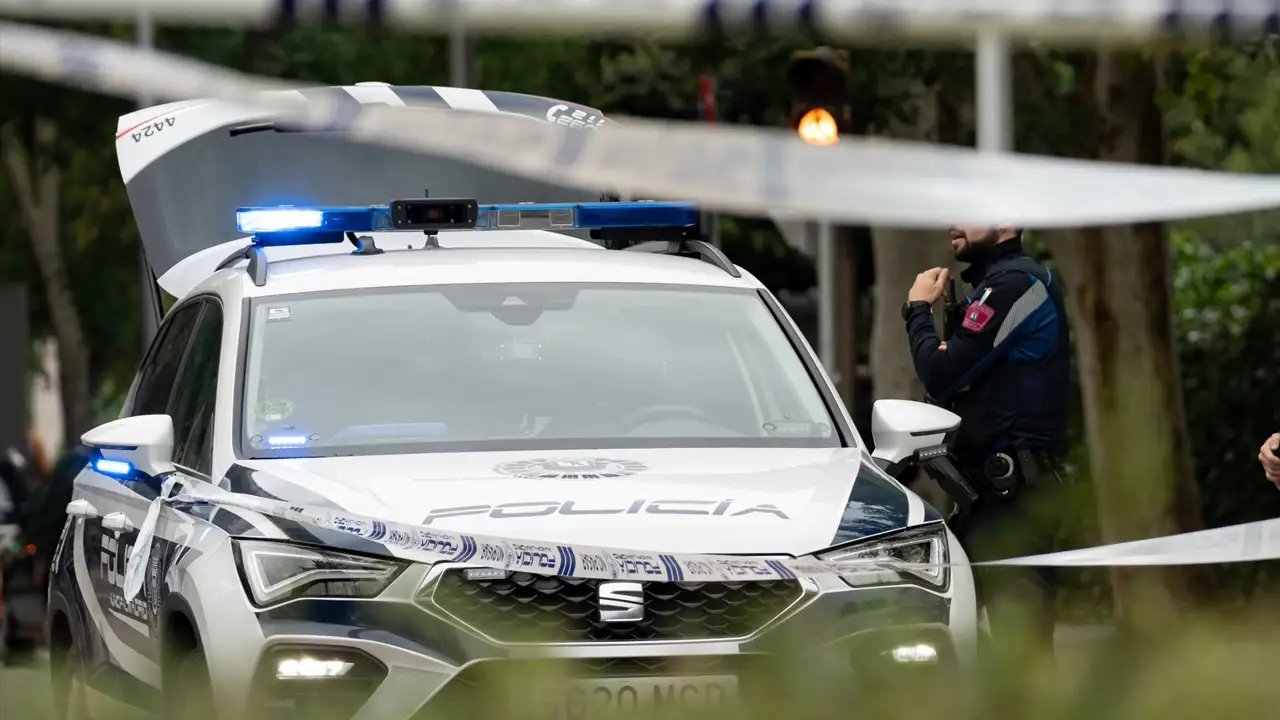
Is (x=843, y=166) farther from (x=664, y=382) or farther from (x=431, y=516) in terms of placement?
(x=664, y=382)

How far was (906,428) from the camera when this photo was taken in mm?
6594

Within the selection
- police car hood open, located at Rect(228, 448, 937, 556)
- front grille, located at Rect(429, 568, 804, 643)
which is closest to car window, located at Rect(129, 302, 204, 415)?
police car hood open, located at Rect(228, 448, 937, 556)

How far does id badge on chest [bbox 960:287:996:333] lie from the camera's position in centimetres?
862

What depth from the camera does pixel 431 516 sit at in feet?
18.5

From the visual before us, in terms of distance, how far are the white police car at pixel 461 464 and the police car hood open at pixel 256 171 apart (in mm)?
1086

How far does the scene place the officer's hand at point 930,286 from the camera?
8852 mm

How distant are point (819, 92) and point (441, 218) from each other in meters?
5.73

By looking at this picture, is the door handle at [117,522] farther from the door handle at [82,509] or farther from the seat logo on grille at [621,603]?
the seat logo on grille at [621,603]

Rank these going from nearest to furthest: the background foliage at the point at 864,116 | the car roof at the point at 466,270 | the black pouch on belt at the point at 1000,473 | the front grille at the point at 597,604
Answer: the front grille at the point at 597,604, the car roof at the point at 466,270, the black pouch on belt at the point at 1000,473, the background foliage at the point at 864,116

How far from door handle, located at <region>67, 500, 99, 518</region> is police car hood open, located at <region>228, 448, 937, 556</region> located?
1.36 metres

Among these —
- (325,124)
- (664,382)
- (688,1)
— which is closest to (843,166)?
(688,1)

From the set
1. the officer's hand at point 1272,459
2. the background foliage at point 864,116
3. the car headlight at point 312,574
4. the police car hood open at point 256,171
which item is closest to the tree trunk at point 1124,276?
the background foliage at point 864,116

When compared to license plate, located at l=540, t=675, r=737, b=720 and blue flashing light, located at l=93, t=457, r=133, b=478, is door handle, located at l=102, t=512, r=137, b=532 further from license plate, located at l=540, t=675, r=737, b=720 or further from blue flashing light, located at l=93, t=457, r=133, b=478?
license plate, located at l=540, t=675, r=737, b=720

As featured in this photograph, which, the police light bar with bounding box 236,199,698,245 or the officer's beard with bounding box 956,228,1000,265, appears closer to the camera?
the police light bar with bounding box 236,199,698,245
